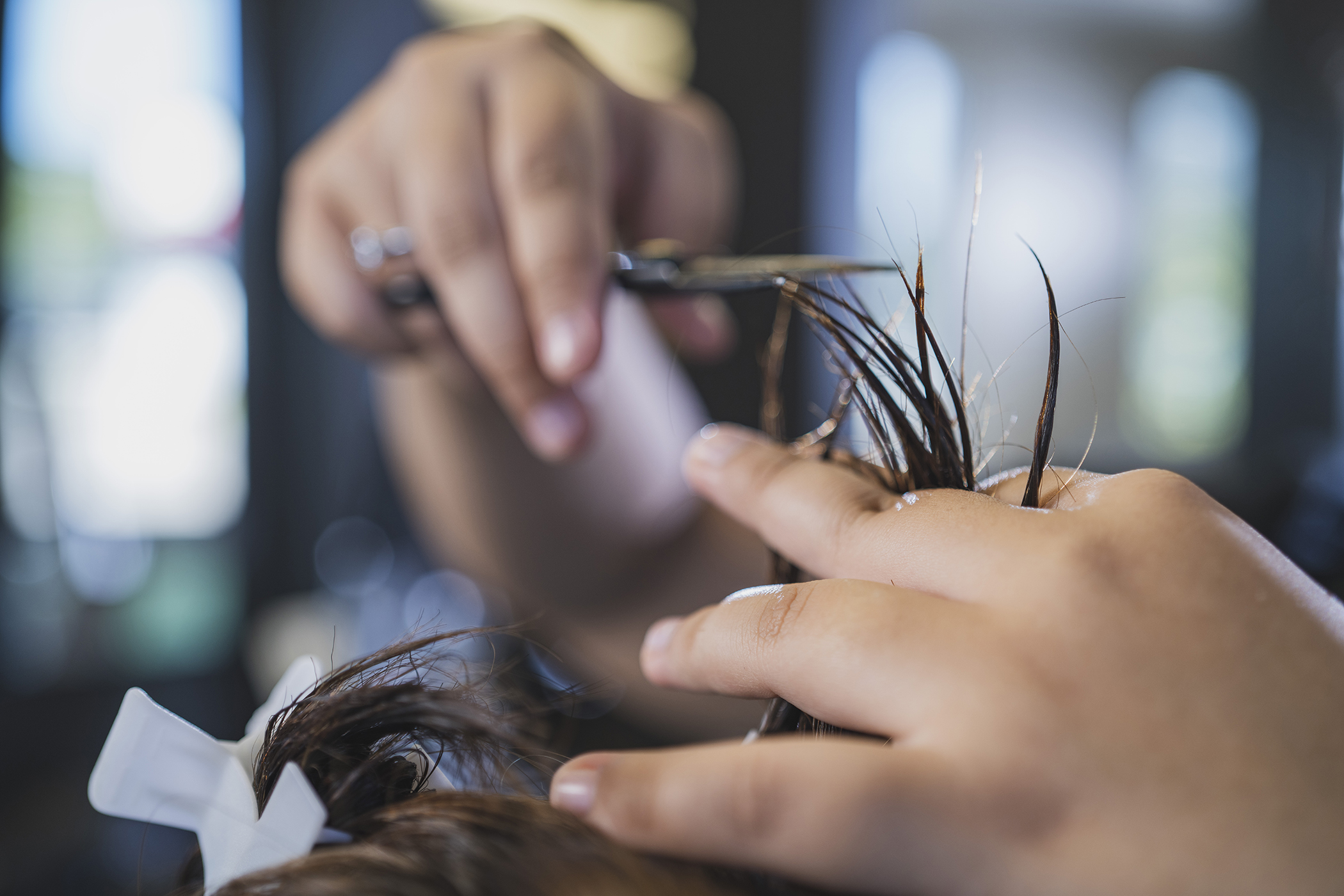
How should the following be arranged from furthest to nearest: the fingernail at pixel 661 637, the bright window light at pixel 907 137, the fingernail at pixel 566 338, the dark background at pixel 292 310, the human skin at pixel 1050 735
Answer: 1. the bright window light at pixel 907 137
2. the dark background at pixel 292 310
3. the fingernail at pixel 566 338
4. the fingernail at pixel 661 637
5. the human skin at pixel 1050 735

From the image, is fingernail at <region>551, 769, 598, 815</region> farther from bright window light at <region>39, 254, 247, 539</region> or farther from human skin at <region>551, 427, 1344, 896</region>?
bright window light at <region>39, 254, 247, 539</region>

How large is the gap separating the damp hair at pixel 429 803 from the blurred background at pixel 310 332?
1.44 meters

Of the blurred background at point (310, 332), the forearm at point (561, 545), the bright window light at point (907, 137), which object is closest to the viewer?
the forearm at point (561, 545)

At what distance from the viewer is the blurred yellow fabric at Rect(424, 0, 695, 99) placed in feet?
6.22

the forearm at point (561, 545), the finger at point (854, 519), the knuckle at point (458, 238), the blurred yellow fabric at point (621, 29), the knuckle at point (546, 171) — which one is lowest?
the forearm at point (561, 545)

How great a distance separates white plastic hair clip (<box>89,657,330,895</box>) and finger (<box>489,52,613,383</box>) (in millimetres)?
346

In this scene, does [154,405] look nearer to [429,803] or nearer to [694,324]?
[694,324]

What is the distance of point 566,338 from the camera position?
610 mm

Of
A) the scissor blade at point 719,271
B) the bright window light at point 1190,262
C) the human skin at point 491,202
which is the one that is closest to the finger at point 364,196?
the human skin at point 491,202

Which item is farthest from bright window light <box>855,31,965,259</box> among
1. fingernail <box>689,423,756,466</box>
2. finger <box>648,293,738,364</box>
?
fingernail <box>689,423,756,466</box>

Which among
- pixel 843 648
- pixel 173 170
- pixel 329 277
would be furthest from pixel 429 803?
pixel 173 170

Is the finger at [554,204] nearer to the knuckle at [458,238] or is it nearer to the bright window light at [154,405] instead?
the knuckle at [458,238]

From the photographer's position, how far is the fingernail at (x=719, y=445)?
426 millimetres

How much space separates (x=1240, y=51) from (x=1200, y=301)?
2.24 feet
